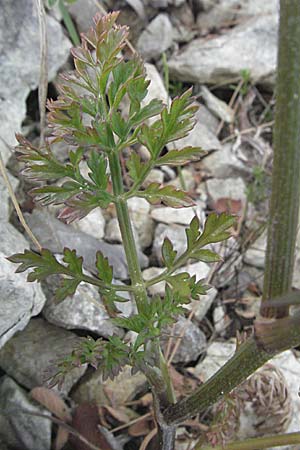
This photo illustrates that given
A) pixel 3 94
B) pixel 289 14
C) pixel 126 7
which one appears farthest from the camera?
pixel 126 7

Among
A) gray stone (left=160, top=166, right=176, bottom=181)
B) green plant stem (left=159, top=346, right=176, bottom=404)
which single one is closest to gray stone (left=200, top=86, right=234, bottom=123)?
gray stone (left=160, top=166, right=176, bottom=181)

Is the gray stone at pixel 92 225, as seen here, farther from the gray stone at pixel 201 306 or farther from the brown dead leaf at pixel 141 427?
the brown dead leaf at pixel 141 427

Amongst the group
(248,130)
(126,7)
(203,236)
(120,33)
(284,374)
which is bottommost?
(284,374)

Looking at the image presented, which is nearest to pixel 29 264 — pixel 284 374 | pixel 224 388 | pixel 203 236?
pixel 203 236

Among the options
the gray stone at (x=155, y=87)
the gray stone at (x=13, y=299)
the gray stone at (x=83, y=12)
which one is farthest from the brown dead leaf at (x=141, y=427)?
the gray stone at (x=83, y=12)

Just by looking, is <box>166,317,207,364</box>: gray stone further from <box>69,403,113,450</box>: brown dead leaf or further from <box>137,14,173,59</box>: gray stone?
<box>137,14,173,59</box>: gray stone

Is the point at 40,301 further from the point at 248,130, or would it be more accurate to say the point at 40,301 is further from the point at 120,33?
the point at 248,130

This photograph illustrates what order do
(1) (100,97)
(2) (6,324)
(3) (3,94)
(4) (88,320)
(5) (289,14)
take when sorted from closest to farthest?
(5) (289,14), (1) (100,97), (2) (6,324), (4) (88,320), (3) (3,94)
